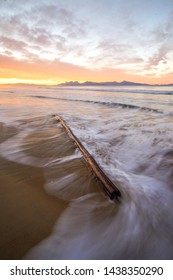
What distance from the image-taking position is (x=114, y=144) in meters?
5.23

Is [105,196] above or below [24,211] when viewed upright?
above

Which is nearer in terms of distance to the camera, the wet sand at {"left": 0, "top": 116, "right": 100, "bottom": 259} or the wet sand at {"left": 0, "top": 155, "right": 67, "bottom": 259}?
the wet sand at {"left": 0, "top": 155, "right": 67, "bottom": 259}

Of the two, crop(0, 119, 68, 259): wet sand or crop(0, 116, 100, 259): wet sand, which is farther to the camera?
crop(0, 116, 100, 259): wet sand

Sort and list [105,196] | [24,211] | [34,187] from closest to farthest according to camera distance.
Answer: [24,211] < [105,196] < [34,187]

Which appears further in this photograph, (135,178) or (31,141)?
(31,141)

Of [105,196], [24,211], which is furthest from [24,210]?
[105,196]

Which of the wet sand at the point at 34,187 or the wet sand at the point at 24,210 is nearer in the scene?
the wet sand at the point at 24,210

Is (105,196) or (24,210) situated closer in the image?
(24,210)

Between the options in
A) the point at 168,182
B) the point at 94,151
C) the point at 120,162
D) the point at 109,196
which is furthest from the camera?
the point at 94,151

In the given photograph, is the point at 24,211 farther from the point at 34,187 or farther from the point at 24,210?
the point at 34,187

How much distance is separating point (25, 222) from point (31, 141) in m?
3.46
